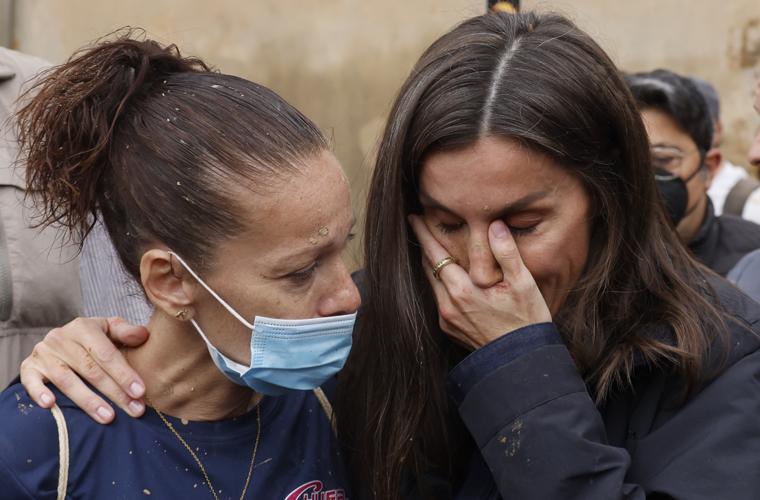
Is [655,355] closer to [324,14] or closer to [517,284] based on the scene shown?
[517,284]

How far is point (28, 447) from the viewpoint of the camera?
82.0 inches

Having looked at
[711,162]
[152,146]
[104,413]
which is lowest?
[711,162]

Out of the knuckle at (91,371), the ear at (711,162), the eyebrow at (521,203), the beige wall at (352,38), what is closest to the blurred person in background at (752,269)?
the ear at (711,162)

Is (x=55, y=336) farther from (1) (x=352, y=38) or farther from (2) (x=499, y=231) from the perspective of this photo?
(1) (x=352, y=38)

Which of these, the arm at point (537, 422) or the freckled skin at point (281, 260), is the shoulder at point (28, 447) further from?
the arm at point (537, 422)

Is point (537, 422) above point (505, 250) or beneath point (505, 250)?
beneath

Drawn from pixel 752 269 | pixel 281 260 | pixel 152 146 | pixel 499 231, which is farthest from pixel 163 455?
pixel 752 269

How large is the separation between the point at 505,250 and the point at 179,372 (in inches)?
29.9

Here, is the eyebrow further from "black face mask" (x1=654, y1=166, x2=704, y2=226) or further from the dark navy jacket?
"black face mask" (x1=654, y1=166, x2=704, y2=226)

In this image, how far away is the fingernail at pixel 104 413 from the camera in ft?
7.16

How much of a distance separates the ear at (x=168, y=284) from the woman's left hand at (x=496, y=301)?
588 millimetres

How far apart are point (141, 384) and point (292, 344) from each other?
33 centimetres

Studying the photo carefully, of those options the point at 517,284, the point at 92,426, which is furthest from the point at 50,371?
the point at 517,284

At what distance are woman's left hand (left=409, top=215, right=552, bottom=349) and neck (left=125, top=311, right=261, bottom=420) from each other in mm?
548
